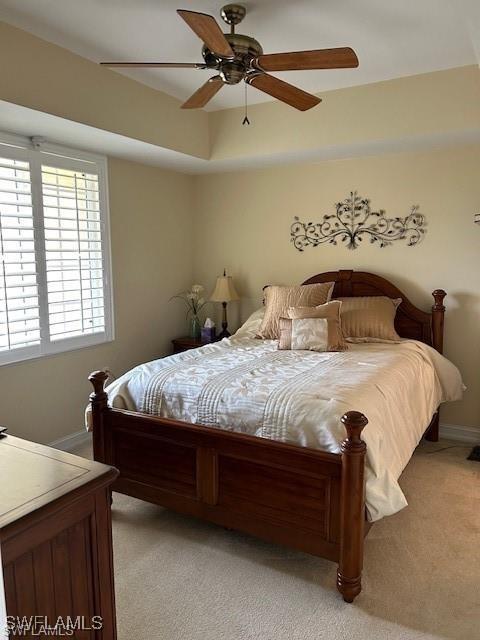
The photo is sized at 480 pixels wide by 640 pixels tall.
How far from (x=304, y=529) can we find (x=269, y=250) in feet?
9.21

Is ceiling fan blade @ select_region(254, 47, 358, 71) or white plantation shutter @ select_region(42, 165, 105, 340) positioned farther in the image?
white plantation shutter @ select_region(42, 165, 105, 340)

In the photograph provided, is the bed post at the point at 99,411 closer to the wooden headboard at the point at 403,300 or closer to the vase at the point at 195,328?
the vase at the point at 195,328

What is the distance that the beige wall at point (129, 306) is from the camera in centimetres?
334

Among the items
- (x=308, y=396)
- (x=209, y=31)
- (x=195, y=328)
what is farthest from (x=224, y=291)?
(x=209, y=31)

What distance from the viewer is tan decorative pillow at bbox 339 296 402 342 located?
3.57 m

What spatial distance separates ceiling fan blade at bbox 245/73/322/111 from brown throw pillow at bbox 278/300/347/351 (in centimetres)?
140

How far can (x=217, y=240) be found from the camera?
15.5ft

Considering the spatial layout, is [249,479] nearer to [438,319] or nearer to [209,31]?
[209,31]

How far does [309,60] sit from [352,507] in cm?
194

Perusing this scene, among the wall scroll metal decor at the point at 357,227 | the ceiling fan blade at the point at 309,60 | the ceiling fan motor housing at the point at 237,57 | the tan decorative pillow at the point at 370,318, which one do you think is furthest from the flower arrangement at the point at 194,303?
the ceiling fan blade at the point at 309,60

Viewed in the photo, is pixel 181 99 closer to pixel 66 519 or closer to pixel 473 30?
pixel 473 30

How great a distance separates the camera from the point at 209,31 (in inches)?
75.1

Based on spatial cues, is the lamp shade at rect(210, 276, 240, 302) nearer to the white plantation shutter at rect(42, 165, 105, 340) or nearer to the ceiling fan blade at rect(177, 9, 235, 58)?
the white plantation shutter at rect(42, 165, 105, 340)

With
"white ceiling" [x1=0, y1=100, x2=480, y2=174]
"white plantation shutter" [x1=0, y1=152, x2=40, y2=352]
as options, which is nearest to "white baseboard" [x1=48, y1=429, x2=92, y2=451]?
"white plantation shutter" [x1=0, y1=152, x2=40, y2=352]
